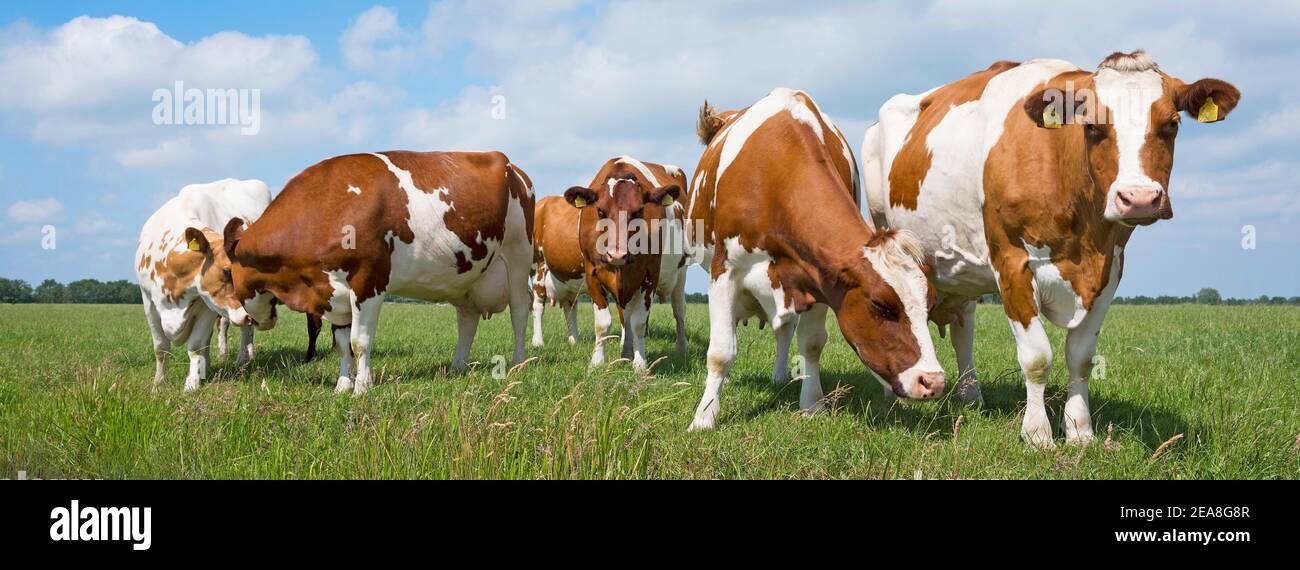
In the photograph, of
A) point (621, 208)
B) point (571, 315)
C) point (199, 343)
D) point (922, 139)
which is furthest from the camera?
point (571, 315)

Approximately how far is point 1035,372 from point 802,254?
170 centimetres

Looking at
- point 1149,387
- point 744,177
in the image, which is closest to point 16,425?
point 744,177

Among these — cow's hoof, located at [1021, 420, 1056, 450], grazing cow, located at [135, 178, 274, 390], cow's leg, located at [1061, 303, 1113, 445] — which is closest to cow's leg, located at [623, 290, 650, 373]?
grazing cow, located at [135, 178, 274, 390]

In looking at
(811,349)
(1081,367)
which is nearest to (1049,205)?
(1081,367)

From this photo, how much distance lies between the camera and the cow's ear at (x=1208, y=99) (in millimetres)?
4633

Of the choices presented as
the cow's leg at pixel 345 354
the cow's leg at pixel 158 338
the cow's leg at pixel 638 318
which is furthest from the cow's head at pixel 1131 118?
the cow's leg at pixel 158 338

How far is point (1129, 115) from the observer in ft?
14.9

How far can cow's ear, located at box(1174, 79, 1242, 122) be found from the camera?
4633 mm

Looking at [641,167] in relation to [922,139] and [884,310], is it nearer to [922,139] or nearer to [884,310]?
[922,139]

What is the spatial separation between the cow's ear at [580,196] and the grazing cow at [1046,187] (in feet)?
12.1

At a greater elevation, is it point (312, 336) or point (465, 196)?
point (465, 196)

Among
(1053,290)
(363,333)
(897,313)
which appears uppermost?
(1053,290)
